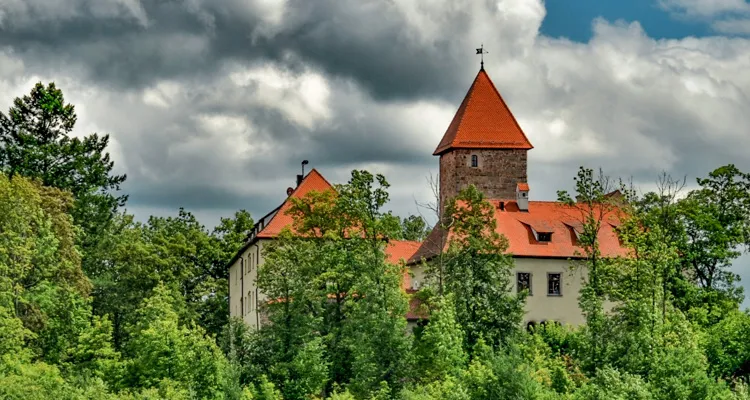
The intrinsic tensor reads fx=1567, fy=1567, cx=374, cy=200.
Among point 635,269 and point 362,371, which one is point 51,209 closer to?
point 362,371

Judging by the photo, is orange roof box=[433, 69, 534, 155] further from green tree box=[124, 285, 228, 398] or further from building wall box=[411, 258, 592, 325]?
green tree box=[124, 285, 228, 398]

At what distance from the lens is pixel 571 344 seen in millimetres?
64812

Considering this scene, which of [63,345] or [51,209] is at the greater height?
[51,209]

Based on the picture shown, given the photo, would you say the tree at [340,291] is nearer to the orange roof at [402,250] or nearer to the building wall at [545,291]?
the building wall at [545,291]

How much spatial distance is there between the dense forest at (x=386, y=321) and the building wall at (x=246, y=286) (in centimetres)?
892

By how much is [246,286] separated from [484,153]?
46.1ft

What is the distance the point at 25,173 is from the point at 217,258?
15.7 meters

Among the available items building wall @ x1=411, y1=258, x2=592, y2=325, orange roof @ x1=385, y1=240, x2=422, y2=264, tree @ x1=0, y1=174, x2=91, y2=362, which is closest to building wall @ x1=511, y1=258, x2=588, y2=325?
building wall @ x1=411, y1=258, x2=592, y2=325

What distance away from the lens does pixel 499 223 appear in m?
76.5

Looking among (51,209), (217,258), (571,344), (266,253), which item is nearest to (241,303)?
(217,258)

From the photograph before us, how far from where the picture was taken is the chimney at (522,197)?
7869cm

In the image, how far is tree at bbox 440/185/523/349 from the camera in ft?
213

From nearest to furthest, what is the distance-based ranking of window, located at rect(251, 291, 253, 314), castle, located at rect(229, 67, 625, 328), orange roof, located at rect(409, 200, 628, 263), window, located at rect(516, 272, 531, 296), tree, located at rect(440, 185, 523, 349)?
1. tree, located at rect(440, 185, 523, 349)
2. castle, located at rect(229, 67, 625, 328)
3. window, located at rect(516, 272, 531, 296)
4. orange roof, located at rect(409, 200, 628, 263)
5. window, located at rect(251, 291, 253, 314)

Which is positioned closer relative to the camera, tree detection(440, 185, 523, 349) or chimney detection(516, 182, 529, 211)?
tree detection(440, 185, 523, 349)
